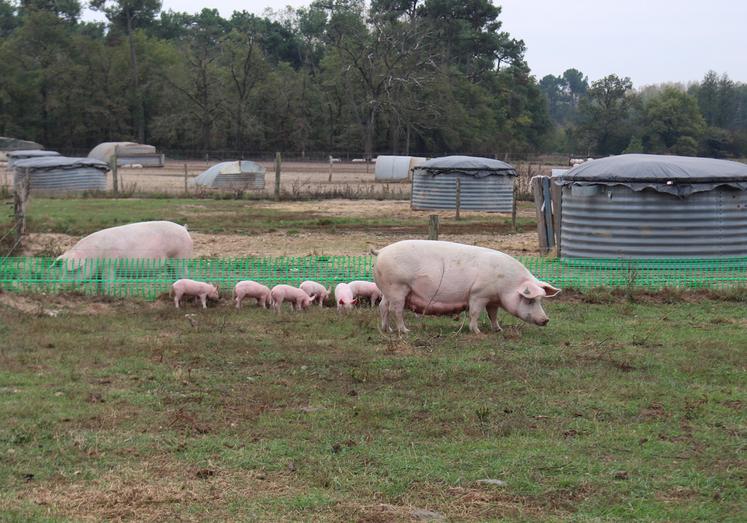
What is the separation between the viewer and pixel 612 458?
531cm

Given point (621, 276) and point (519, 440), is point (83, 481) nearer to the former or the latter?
point (519, 440)

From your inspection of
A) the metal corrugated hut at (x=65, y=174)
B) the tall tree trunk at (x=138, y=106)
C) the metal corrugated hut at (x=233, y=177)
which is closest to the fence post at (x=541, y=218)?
the metal corrugated hut at (x=65, y=174)

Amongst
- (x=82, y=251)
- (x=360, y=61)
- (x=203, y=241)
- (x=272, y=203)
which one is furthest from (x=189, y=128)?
(x=82, y=251)

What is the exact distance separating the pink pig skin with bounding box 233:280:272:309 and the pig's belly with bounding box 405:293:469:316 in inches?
71.8

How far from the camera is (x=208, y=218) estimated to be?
20.5 m

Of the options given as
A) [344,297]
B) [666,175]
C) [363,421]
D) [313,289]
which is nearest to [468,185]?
[666,175]

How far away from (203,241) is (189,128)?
41.9 m

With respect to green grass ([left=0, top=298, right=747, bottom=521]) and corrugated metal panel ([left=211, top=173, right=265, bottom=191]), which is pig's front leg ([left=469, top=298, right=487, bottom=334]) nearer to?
green grass ([left=0, top=298, right=747, bottom=521])

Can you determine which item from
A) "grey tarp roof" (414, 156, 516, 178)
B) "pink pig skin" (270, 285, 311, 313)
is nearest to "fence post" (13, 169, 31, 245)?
"pink pig skin" (270, 285, 311, 313)

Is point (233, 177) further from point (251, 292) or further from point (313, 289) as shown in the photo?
point (251, 292)

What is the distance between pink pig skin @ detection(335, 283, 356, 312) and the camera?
10.1 meters

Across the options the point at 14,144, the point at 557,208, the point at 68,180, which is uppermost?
the point at 14,144

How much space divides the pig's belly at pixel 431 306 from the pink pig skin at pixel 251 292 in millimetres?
1824

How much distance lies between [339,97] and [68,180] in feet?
107
